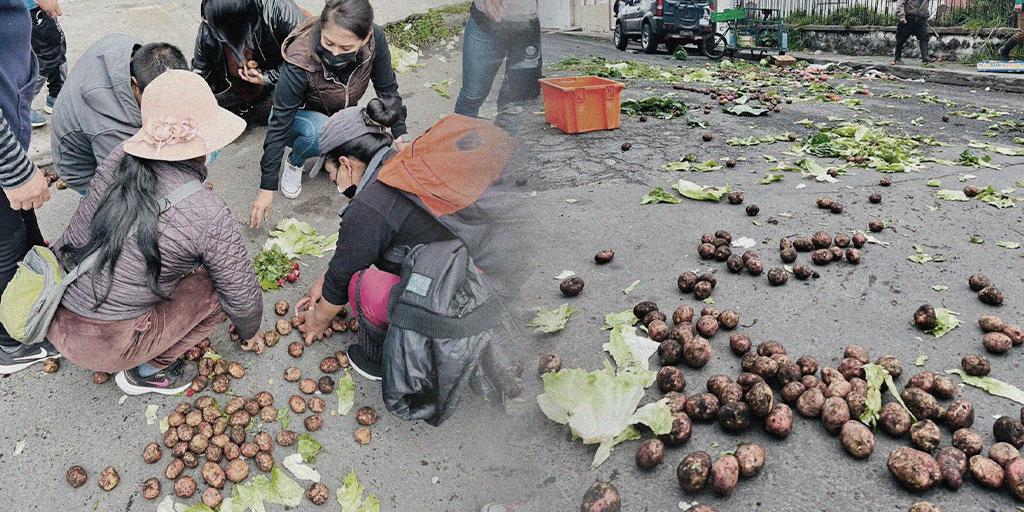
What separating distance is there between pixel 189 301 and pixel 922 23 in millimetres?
18995

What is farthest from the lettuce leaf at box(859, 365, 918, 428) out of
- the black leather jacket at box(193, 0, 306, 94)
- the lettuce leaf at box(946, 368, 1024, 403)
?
the black leather jacket at box(193, 0, 306, 94)

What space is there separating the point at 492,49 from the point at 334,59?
2.05 m

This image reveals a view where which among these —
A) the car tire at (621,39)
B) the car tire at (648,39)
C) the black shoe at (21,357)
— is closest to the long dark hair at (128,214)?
the black shoe at (21,357)

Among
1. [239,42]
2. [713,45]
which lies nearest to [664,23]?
[713,45]

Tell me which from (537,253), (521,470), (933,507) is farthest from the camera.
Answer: (537,253)

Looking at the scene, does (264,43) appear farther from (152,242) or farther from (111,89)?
(152,242)

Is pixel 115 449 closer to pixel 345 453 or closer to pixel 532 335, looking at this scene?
pixel 345 453

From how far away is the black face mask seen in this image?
16.7ft

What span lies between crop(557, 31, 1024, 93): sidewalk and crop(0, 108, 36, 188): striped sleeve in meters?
16.2

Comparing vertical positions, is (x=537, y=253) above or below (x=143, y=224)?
below

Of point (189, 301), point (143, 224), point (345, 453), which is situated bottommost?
point (345, 453)

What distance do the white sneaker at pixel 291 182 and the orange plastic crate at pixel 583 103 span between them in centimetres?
396

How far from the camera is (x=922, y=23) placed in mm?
16672

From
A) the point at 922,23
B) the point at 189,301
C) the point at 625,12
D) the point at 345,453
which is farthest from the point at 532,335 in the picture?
the point at 625,12
